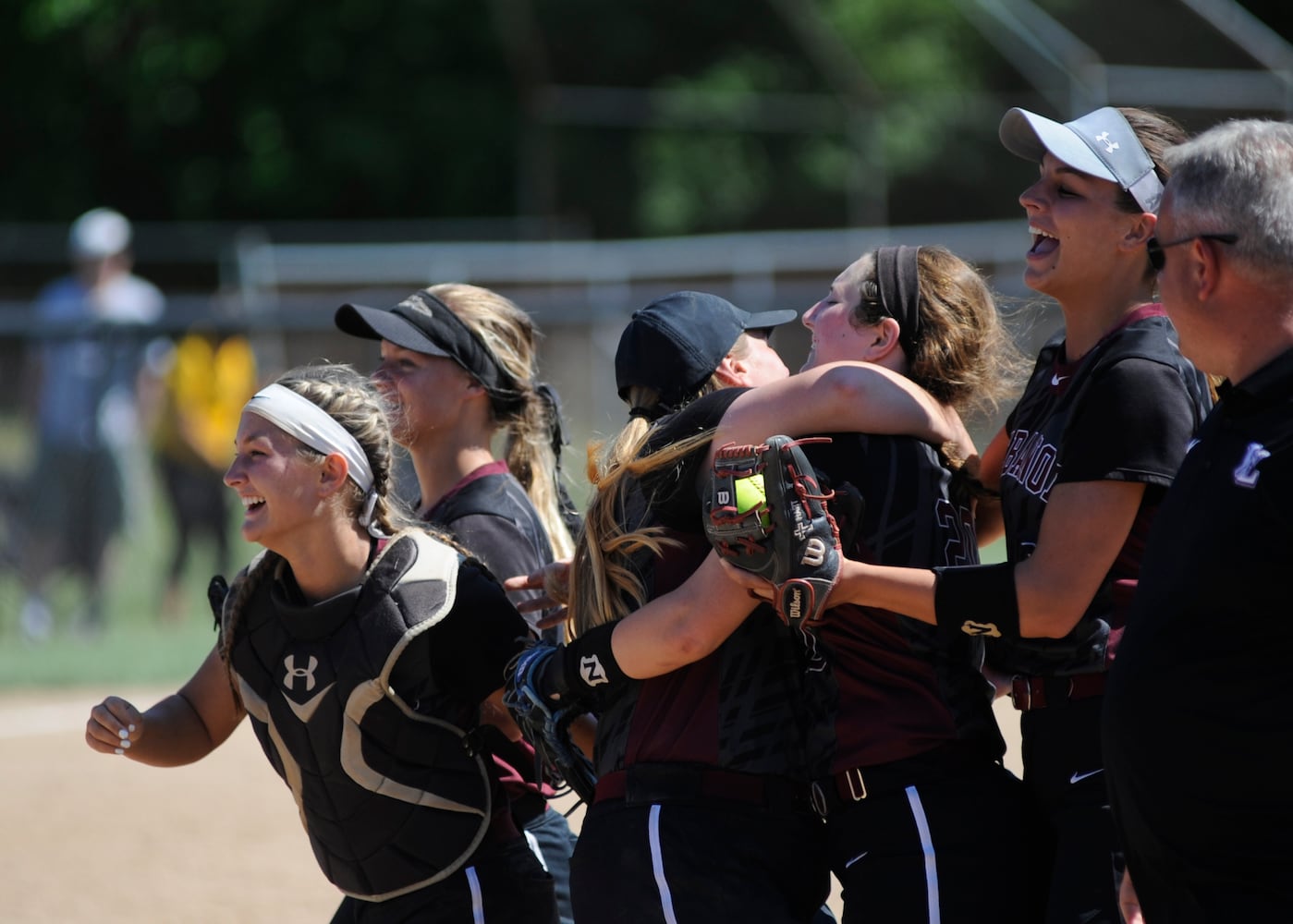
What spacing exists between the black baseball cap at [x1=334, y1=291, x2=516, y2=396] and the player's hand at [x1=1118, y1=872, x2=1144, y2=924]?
211 centimetres

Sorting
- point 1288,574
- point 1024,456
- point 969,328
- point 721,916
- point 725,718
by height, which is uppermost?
point 969,328

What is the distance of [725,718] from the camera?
8.49 feet

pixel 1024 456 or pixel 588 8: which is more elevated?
pixel 588 8

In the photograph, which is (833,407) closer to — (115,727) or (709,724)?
(709,724)

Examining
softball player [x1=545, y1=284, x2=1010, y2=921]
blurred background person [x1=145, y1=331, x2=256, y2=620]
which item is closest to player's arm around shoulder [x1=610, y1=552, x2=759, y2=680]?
softball player [x1=545, y1=284, x2=1010, y2=921]

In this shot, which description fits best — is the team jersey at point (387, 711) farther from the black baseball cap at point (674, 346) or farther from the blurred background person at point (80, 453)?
the blurred background person at point (80, 453)

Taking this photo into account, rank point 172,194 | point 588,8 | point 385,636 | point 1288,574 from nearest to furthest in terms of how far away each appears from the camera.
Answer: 1. point 1288,574
2. point 385,636
3. point 588,8
4. point 172,194

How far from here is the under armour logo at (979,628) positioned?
2.45m

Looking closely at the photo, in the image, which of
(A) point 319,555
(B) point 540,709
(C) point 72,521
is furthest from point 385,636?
(C) point 72,521

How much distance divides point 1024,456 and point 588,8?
58.8 ft

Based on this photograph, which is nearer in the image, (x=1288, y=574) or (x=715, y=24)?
(x=1288, y=574)

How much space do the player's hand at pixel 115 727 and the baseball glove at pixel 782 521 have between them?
147cm

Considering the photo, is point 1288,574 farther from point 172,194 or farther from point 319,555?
point 172,194

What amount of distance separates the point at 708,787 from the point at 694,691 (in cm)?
17
